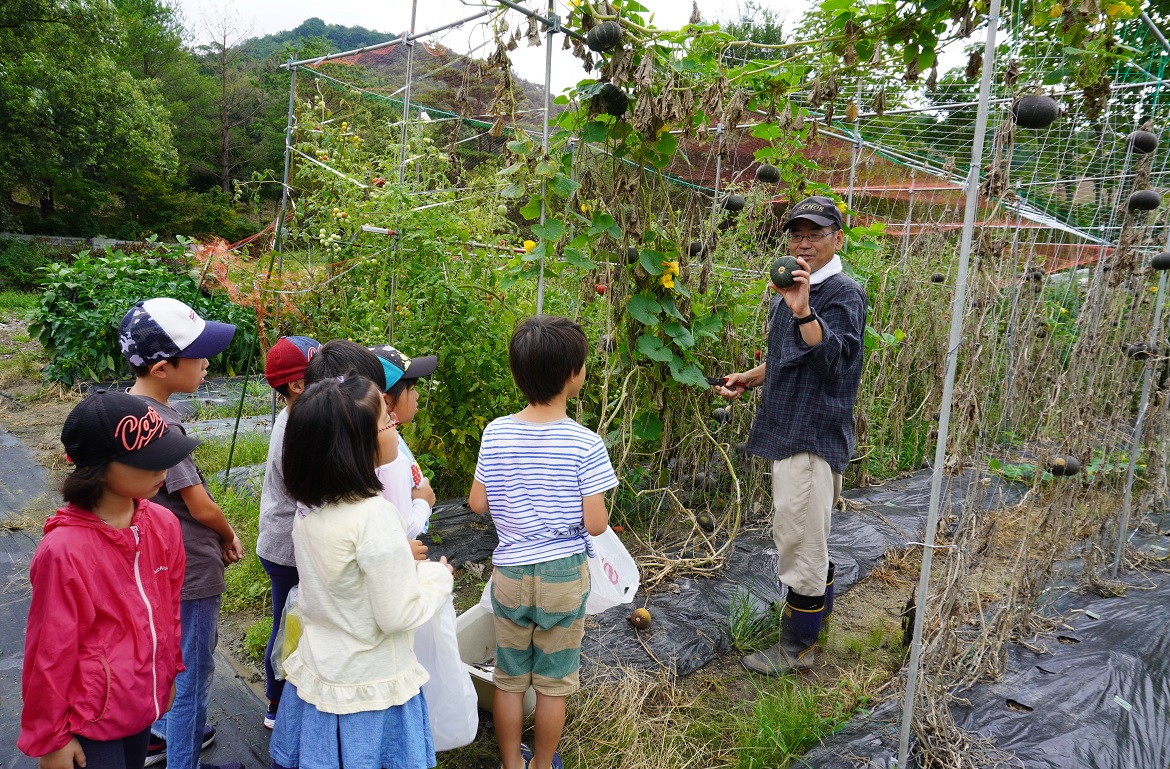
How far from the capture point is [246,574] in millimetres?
3029

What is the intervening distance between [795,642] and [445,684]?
1.46 m

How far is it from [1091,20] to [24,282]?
1886 centimetres

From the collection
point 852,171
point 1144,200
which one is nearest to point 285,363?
point 1144,200

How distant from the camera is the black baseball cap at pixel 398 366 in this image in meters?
1.92

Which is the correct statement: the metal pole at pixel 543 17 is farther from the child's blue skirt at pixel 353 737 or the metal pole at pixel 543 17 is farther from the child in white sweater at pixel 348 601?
the child's blue skirt at pixel 353 737

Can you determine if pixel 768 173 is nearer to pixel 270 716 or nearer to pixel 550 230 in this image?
pixel 550 230

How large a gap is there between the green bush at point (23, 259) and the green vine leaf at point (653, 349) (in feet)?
52.0

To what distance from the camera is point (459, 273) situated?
10.8 ft

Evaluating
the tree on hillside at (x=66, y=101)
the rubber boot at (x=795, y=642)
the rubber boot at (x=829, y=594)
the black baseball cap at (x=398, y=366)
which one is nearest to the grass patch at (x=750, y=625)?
the rubber boot at (x=795, y=642)

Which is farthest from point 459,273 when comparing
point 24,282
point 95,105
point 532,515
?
point 95,105

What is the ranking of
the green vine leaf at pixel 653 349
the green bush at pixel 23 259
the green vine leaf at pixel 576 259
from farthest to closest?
the green bush at pixel 23 259 → the green vine leaf at pixel 653 349 → the green vine leaf at pixel 576 259

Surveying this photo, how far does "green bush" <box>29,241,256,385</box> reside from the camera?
20.2ft

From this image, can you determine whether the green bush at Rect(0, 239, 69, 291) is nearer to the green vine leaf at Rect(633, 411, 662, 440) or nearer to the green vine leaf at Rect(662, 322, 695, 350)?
the green vine leaf at Rect(633, 411, 662, 440)

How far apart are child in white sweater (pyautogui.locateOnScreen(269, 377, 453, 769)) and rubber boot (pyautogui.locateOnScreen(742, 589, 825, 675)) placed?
1426 mm
